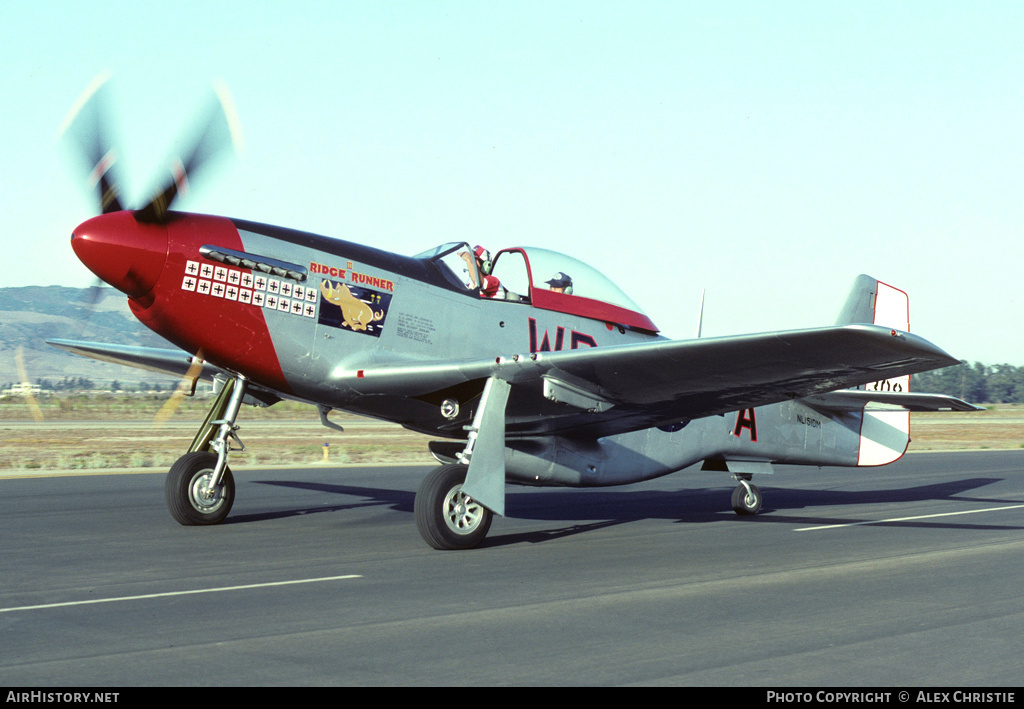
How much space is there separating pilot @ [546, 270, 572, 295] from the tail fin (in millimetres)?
5635

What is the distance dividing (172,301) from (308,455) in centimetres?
1938

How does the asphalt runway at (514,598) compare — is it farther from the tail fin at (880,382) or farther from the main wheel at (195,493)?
the tail fin at (880,382)

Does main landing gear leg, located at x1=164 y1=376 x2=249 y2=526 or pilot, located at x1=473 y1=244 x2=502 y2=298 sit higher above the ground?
pilot, located at x1=473 y1=244 x2=502 y2=298

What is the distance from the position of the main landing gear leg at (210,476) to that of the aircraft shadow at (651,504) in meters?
0.46

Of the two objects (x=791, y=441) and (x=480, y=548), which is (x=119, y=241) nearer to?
(x=480, y=548)

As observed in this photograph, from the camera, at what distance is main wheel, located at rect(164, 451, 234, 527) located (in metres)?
10.1

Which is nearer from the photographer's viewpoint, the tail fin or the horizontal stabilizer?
the horizontal stabilizer

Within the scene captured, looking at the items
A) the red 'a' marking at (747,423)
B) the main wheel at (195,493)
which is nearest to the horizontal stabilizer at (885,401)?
the red 'a' marking at (747,423)

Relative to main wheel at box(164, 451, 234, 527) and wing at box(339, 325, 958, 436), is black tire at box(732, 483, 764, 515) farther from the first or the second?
main wheel at box(164, 451, 234, 527)

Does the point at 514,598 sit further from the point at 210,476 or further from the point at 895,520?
the point at 895,520

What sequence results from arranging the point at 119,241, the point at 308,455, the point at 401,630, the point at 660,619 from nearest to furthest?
the point at 401,630 < the point at 660,619 < the point at 119,241 < the point at 308,455

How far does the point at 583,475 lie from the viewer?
34.0 feet

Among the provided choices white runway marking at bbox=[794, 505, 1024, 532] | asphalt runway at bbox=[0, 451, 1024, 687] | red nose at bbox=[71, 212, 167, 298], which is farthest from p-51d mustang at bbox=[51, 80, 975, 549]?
white runway marking at bbox=[794, 505, 1024, 532]
